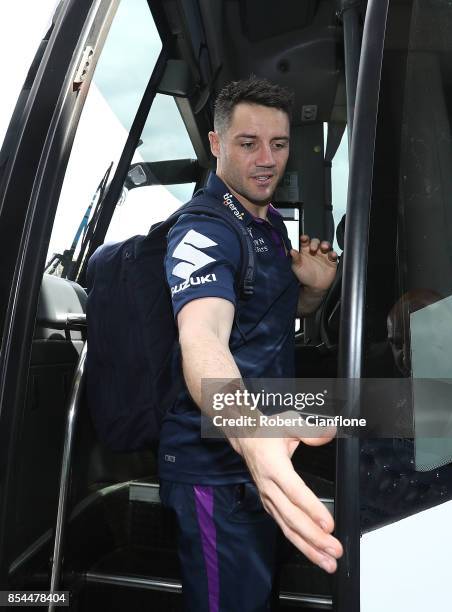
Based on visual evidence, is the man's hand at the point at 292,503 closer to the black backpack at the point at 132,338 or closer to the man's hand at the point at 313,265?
the black backpack at the point at 132,338

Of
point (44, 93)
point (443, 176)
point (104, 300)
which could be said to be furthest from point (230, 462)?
point (44, 93)

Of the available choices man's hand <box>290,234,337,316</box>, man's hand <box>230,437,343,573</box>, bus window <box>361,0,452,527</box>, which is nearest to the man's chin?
man's hand <box>290,234,337,316</box>

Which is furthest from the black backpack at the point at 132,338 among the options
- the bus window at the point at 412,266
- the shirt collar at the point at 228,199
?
the bus window at the point at 412,266

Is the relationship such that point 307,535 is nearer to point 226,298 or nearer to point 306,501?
point 306,501

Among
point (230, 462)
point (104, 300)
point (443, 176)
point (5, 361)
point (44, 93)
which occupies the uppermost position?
point (44, 93)

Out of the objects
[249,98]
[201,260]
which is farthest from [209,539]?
[249,98]

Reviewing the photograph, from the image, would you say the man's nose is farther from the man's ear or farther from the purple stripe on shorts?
the purple stripe on shorts

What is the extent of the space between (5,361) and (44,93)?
57 cm

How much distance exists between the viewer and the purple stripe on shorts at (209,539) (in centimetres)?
120

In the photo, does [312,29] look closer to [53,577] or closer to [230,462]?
[230,462]

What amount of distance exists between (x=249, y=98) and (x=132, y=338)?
0.63 metres

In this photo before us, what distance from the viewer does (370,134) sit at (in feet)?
2.59

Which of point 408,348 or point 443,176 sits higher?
point 443,176

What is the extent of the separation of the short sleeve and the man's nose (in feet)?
0.85
